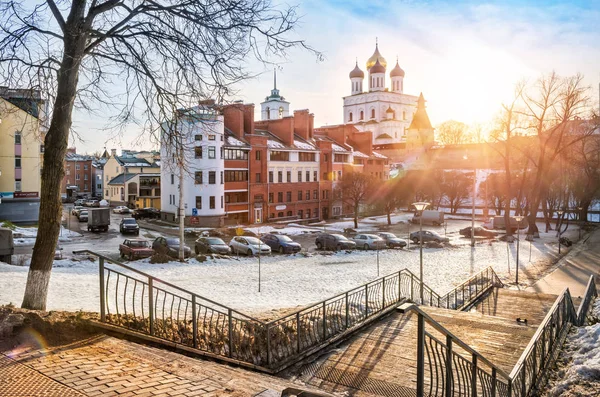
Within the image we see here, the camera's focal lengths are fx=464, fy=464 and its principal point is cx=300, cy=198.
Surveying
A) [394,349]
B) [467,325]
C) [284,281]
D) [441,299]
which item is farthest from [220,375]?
[284,281]

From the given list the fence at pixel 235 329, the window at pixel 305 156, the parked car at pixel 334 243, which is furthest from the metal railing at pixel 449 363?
the window at pixel 305 156

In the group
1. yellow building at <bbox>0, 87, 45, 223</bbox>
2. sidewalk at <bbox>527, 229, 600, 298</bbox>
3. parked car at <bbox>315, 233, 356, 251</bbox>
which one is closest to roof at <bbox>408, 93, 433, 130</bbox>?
sidewalk at <bbox>527, 229, 600, 298</bbox>

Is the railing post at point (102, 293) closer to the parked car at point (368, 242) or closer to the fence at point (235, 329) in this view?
the fence at point (235, 329)

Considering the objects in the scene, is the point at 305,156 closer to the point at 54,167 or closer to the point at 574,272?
the point at 574,272

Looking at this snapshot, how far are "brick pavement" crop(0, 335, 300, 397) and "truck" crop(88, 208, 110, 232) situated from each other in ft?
123

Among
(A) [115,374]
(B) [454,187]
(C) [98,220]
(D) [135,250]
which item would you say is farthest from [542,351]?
(B) [454,187]

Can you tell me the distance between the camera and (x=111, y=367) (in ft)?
20.1

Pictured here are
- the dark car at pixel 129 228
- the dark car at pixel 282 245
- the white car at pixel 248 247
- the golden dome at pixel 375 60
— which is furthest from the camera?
the golden dome at pixel 375 60

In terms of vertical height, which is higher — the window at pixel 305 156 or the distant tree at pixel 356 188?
the window at pixel 305 156

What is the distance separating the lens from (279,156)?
52688mm

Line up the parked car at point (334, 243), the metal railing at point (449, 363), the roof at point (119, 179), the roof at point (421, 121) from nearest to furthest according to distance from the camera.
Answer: the metal railing at point (449, 363), the parked car at point (334, 243), the roof at point (119, 179), the roof at point (421, 121)

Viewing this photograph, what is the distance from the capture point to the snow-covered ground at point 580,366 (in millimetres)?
6630

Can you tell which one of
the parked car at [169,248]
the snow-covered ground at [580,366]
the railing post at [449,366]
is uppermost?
the railing post at [449,366]

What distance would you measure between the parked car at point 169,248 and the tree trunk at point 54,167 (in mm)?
17157
